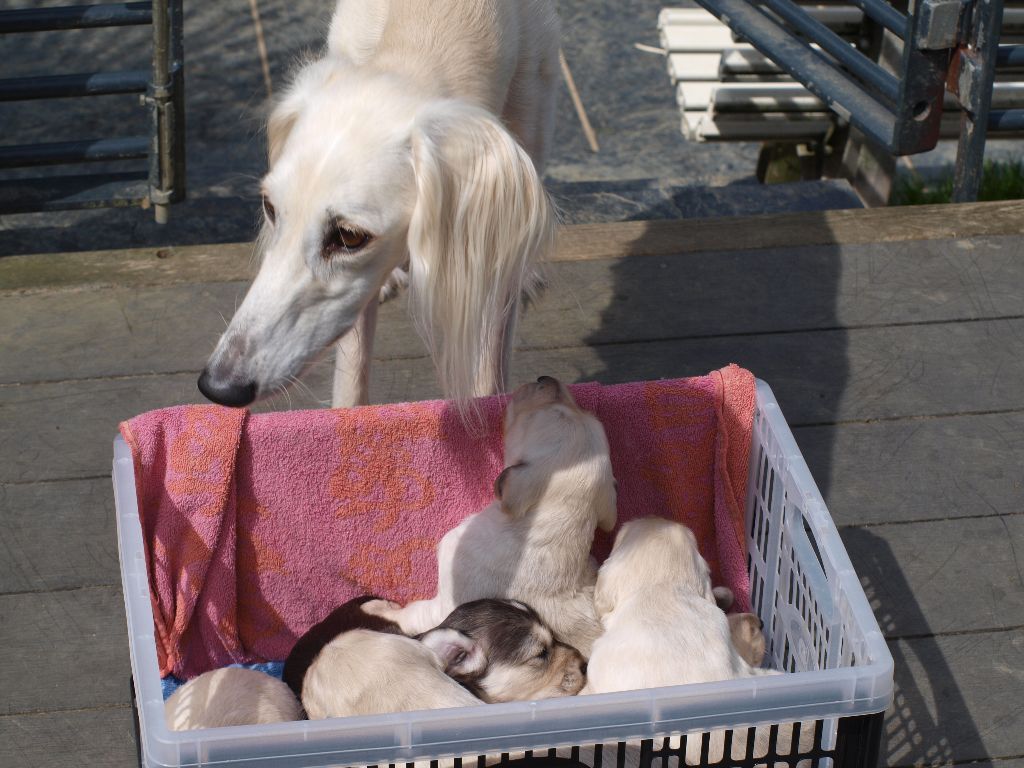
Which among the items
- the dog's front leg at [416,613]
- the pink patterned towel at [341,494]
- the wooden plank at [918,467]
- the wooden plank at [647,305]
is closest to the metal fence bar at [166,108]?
the wooden plank at [647,305]

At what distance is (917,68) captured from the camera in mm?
2732

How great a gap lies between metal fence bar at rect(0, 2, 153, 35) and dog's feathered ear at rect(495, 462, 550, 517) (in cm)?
170

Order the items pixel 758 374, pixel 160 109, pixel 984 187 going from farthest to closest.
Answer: pixel 984 187 < pixel 160 109 < pixel 758 374

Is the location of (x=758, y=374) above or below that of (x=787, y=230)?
below

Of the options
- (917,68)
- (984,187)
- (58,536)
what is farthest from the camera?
(984,187)

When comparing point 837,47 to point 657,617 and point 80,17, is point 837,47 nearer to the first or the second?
point 80,17

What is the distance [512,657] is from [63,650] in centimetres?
62

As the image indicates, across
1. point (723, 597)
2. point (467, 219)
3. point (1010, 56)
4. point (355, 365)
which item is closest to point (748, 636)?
point (723, 597)

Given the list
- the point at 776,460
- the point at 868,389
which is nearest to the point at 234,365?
the point at 776,460

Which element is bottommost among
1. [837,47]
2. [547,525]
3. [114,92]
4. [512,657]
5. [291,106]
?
[512,657]

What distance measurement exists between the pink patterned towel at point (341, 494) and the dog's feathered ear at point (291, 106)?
0.37m

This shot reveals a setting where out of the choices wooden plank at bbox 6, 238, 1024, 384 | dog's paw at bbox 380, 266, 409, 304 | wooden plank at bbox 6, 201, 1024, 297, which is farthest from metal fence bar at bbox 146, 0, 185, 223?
dog's paw at bbox 380, 266, 409, 304

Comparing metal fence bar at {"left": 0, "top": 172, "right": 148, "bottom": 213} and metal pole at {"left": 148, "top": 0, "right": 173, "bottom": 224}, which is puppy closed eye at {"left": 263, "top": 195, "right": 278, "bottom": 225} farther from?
metal fence bar at {"left": 0, "top": 172, "right": 148, "bottom": 213}

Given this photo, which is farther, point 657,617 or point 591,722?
point 657,617
